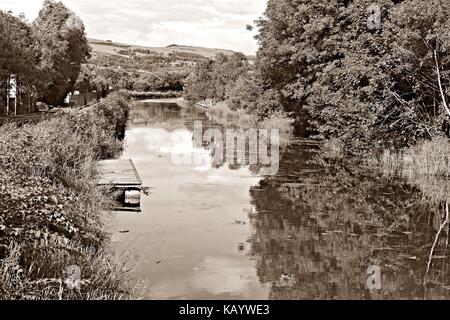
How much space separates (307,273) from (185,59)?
451 feet

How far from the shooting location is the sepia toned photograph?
8.55 m

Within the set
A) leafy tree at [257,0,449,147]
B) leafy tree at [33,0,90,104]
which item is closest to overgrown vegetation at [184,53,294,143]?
leafy tree at [257,0,449,147]

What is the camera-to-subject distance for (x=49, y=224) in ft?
29.4

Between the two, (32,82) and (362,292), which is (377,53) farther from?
(32,82)

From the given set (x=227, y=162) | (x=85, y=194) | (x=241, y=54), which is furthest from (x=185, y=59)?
(x=85, y=194)

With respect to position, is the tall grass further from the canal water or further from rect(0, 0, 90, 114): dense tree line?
rect(0, 0, 90, 114): dense tree line

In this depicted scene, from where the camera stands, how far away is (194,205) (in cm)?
1509

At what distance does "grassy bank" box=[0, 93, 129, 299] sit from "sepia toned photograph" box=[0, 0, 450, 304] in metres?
0.03

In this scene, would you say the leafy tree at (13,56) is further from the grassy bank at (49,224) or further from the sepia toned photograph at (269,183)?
the grassy bank at (49,224)

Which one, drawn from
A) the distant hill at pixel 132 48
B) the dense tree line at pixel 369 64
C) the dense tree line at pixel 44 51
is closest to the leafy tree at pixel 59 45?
the dense tree line at pixel 44 51

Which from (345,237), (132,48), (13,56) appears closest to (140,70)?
(132,48)

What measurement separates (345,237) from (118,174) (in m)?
6.94
